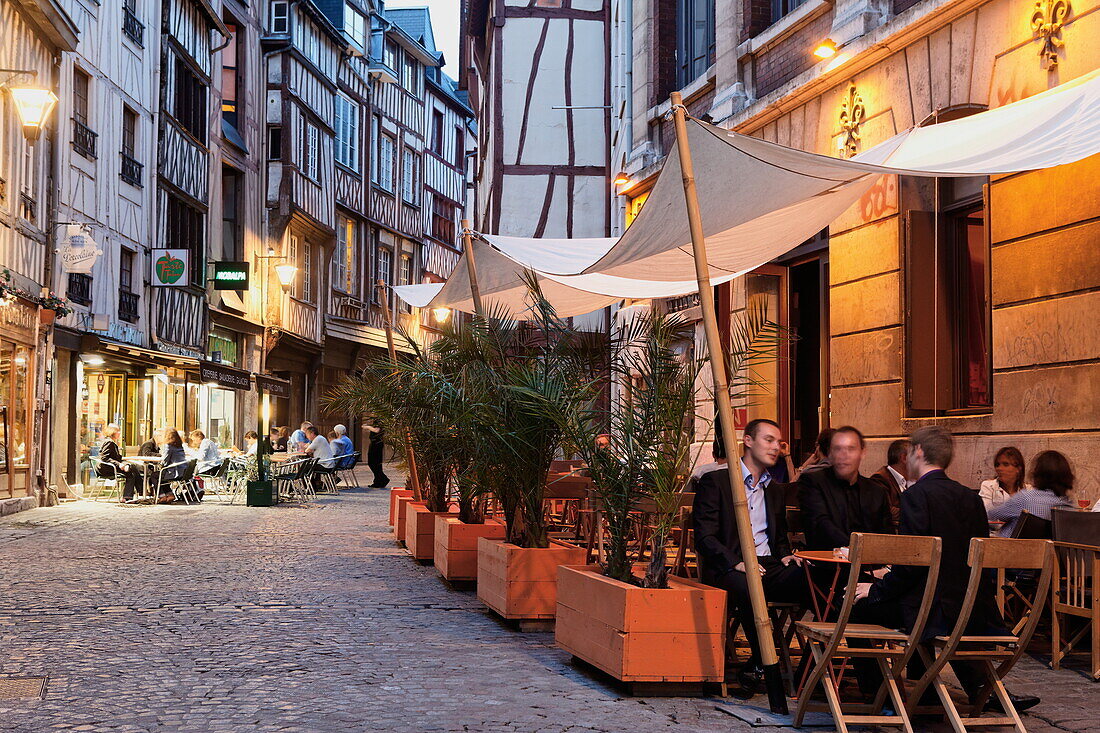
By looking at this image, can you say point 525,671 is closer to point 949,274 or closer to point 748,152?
point 748,152

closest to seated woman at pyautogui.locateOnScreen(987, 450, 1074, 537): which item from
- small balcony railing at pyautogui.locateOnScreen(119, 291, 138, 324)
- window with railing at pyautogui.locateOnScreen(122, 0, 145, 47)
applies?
small balcony railing at pyautogui.locateOnScreen(119, 291, 138, 324)

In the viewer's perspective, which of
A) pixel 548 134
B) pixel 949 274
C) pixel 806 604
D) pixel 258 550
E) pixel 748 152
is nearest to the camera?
pixel 806 604

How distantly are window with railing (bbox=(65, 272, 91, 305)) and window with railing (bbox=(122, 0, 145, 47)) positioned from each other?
172 inches

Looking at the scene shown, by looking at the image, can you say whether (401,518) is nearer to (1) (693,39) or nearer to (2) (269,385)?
(1) (693,39)

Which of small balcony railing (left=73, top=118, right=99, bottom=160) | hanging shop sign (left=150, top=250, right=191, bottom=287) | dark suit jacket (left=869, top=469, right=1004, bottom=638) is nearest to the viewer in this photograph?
dark suit jacket (left=869, top=469, right=1004, bottom=638)

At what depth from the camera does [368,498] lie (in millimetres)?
23188

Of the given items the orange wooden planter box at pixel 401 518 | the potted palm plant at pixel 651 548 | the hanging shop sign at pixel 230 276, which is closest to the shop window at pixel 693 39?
the orange wooden planter box at pixel 401 518

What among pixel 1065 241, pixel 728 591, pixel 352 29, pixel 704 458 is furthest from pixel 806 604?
pixel 352 29

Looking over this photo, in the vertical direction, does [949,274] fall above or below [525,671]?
above

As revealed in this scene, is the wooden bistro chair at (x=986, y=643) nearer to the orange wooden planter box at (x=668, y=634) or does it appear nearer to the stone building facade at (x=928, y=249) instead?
the orange wooden planter box at (x=668, y=634)

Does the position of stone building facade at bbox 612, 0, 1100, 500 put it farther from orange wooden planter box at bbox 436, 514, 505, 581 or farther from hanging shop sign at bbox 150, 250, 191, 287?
hanging shop sign at bbox 150, 250, 191, 287

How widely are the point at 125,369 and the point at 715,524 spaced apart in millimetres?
19334

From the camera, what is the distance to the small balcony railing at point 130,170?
75.2 feet

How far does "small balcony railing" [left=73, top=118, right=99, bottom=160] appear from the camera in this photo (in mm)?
20453
